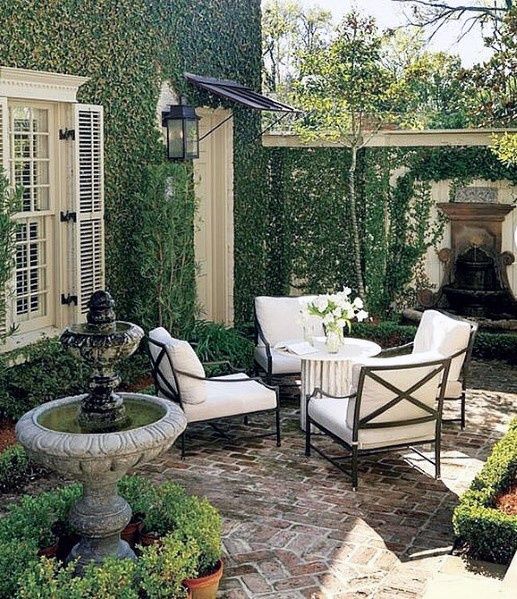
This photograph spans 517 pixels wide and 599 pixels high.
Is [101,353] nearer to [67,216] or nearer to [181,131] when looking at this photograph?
[67,216]

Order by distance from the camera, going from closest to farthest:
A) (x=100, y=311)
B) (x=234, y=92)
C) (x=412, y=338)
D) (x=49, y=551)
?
1. (x=100, y=311)
2. (x=49, y=551)
3. (x=234, y=92)
4. (x=412, y=338)

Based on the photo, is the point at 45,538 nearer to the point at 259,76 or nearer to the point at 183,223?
the point at 183,223

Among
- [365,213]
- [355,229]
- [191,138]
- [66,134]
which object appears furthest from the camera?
[365,213]

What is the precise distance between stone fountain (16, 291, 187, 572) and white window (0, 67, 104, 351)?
2.89m

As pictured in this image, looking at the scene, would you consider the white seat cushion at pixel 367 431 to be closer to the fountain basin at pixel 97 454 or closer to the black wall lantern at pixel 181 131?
the fountain basin at pixel 97 454

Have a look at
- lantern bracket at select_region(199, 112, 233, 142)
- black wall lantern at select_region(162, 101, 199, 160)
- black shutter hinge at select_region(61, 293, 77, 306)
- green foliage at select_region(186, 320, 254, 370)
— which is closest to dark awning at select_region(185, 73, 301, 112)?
lantern bracket at select_region(199, 112, 233, 142)

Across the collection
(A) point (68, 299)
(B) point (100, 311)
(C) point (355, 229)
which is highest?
(C) point (355, 229)

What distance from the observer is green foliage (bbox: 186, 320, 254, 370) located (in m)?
9.72

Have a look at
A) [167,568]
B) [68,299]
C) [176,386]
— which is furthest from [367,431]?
[68,299]

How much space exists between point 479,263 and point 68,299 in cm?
592

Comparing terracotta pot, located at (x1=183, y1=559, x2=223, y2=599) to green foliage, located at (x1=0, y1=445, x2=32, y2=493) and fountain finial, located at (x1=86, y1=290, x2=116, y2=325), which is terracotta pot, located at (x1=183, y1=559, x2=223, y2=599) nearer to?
fountain finial, located at (x1=86, y1=290, x2=116, y2=325)

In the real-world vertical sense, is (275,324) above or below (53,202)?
below

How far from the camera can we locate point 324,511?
5957mm

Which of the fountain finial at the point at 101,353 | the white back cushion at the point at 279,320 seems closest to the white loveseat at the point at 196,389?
the white back cushion at the point at 279,320
